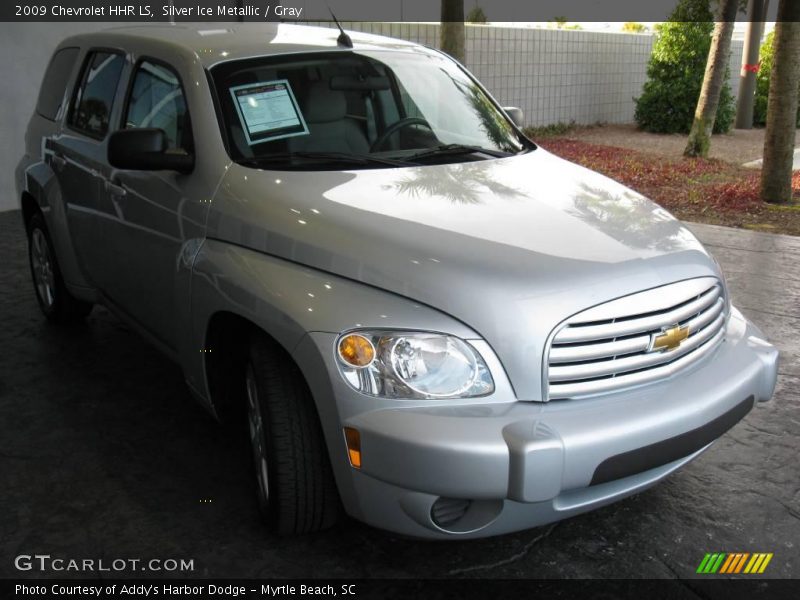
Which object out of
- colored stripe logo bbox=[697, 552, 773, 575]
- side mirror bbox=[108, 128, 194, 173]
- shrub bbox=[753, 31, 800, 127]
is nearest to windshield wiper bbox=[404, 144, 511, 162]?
side mirror bbox=[108, 128, 194, 173]

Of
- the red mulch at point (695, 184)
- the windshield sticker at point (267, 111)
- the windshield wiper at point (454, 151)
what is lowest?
the red mulch at point (695, 184)

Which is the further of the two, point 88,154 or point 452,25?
point 452,25

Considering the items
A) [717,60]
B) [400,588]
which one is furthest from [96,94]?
[717,60]

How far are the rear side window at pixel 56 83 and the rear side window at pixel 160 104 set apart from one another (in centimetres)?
100

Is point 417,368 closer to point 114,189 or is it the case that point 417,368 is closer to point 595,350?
Result: point 595,350

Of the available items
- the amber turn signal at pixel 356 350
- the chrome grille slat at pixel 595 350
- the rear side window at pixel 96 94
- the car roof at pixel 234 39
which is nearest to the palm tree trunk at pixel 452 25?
the car roof at pixel 234 39

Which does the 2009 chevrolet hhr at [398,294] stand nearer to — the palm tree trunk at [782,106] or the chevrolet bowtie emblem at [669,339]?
the chevrolet bowtie emblem at [669,339]

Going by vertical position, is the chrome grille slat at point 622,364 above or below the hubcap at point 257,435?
above

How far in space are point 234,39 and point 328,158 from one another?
0.82 metres

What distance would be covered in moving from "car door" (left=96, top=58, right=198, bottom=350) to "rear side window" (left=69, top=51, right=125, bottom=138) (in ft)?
0.75

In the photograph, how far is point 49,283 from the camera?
498 cm

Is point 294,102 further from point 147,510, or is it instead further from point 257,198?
point 147,510

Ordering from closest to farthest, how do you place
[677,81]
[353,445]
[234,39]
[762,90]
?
1. [353,445]
2. [234,39]
3. [677,81]
4. [762,90]

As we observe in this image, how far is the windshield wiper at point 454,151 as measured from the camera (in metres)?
3.44
